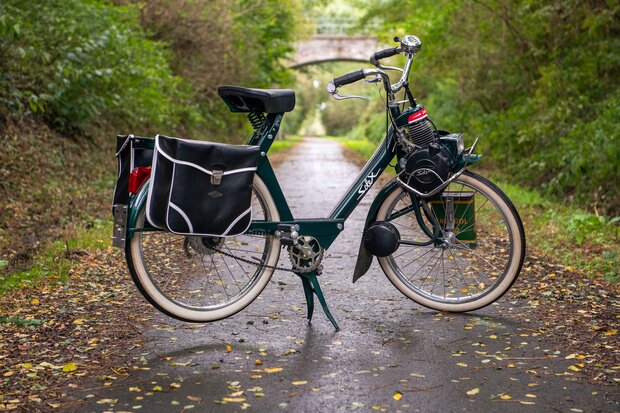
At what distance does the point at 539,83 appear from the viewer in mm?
14602

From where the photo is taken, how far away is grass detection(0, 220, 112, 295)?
20.3ft

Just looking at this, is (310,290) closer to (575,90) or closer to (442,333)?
(442,333)

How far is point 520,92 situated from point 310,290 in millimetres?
12148

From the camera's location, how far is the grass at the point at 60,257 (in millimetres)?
6195

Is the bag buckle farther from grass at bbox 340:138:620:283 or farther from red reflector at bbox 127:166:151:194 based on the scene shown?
grass at bbox 340:138:620:283

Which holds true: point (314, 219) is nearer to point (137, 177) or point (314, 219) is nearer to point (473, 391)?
point (137, 177)

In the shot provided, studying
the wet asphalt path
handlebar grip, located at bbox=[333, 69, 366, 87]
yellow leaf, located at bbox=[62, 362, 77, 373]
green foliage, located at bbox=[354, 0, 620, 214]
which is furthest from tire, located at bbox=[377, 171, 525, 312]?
green foliage, located at bbox=[354, 0, 620, 214]

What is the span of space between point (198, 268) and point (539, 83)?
35.6 feet

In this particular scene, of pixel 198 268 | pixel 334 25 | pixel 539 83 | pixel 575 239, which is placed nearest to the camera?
pixel 198 268

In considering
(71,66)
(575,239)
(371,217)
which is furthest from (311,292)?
(71,66)

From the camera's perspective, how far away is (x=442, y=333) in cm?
487

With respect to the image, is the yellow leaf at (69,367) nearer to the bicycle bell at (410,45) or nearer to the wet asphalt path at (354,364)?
the wet asphalt path at (354,364)

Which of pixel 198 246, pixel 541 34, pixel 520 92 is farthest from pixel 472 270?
pixel 520 92

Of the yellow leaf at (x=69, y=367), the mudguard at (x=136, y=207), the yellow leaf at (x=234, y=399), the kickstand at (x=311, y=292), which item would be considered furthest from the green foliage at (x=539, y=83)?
the yellow leaf at (x=69, y=367)
